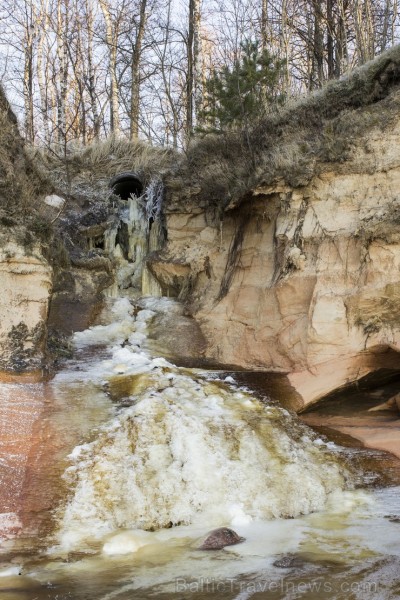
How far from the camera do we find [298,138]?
8.98m

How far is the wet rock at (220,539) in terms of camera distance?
4.12 metres

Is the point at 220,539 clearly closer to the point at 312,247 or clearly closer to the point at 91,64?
the point at 312,247

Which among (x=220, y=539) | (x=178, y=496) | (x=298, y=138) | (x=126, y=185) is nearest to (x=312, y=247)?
(x=298, y=138)

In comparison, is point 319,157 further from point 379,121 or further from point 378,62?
point 378,62

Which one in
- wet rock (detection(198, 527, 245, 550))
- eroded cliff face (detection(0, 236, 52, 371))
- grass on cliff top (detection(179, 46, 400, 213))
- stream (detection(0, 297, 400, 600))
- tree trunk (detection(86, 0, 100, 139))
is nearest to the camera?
stream (detection(0, 297, 400, 600))

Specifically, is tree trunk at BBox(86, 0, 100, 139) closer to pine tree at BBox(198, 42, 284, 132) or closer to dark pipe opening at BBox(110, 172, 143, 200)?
dark pipe opening at BBox(110, 172, 143, 200)

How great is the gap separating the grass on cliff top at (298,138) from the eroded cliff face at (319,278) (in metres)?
0.14

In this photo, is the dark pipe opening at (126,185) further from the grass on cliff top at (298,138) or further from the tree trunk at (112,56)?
the tree trunk at (112,56)

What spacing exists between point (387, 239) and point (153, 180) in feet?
20.9

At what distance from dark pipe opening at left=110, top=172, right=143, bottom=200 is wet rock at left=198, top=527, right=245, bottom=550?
378 inches

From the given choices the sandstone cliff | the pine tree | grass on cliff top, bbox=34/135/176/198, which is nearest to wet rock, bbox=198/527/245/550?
the sandstone cliff

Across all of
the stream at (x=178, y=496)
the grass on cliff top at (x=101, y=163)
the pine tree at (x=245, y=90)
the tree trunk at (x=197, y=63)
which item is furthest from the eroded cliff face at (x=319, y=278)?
the tree trunk at (x=197, y=63)

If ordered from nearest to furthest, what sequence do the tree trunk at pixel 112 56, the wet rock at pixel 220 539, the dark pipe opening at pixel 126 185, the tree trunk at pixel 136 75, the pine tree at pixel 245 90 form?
the wet rock at pixel 220 539
the pine tree at pixel 245 90
the dark pipe opening at pixel 126 185
the tree trunk at pixel 136 75
the tree trunk at pixel 112 56

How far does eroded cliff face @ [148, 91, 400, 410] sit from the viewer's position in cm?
729
